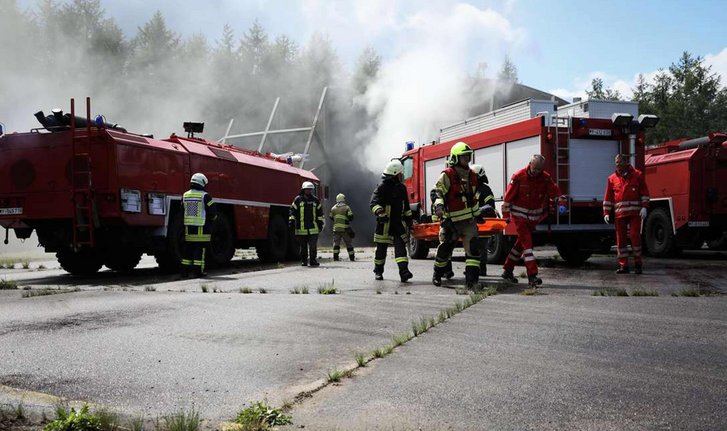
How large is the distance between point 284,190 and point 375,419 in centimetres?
1246

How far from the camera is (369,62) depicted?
35344 mm

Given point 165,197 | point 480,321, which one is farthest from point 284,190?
point 480,321

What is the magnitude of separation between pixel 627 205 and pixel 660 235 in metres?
5.08

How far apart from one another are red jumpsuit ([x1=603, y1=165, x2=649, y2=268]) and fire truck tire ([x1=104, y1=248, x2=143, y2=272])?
7934 mm

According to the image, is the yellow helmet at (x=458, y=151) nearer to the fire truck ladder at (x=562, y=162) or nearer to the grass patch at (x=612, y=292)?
the grass patch at (x=612, y=292)

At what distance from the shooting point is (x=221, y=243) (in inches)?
483

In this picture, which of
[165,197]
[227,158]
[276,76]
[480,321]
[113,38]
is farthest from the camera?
[113,38]

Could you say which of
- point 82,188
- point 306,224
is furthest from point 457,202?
point 82,188

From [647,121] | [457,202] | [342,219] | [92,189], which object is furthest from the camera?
[342,219]

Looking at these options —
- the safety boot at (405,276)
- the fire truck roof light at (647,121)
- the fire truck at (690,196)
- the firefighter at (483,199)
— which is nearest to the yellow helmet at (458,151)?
the firefighter at (483,199)

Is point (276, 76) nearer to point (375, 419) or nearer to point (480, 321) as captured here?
point (480, 321)

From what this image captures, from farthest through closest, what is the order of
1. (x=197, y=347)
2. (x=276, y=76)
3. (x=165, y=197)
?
(x=276, y=76), (x=165, y=197), (x=197, y=347)

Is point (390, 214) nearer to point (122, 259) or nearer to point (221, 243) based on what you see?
point (221, 243)

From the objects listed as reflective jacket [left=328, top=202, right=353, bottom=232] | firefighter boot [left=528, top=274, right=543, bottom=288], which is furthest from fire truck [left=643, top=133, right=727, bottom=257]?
firefighter boot [left=528, top=274, right=543, bottom=288]
